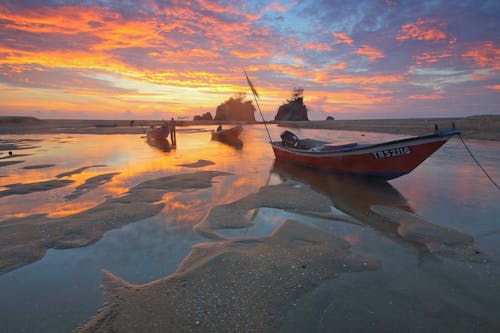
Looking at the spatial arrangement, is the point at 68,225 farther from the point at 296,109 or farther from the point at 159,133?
the point at 296,109

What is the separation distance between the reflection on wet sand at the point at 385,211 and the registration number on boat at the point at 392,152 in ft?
5.25

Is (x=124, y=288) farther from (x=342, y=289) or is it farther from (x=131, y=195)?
(x=131, y=195)

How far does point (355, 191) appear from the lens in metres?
12.0

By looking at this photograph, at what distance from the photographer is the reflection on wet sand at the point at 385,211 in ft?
21.2

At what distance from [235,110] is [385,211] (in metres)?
160

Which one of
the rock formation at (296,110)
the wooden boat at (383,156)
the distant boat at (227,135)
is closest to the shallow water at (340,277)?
the wooden boat at (383,156)

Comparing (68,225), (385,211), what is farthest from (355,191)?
(68,225)

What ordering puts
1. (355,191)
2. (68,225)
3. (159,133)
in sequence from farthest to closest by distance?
(159,133), (355,191), (68,225)

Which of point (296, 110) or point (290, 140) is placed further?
point (296, 110)

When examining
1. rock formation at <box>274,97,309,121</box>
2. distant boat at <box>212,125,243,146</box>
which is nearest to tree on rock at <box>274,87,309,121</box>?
rock formation at <box>274,97,309,121</box>

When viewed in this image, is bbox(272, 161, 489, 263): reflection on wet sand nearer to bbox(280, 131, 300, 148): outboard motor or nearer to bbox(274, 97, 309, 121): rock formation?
bbox(280, 131, 300, 148): outboard motor

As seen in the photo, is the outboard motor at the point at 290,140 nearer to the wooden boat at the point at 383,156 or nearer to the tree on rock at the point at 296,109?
the wooden boat at the point at 383,156

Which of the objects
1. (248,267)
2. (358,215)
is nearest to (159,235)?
(248,267)

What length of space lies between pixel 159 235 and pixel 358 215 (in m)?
6.56
